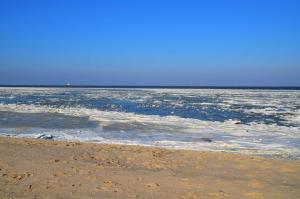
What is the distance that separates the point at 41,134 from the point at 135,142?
3.87 meters

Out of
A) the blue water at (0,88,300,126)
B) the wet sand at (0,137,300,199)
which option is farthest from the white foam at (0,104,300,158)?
the blue water at (0,88,300,126)

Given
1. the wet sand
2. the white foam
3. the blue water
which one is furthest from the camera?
the blue water

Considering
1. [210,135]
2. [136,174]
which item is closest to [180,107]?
[210,135]

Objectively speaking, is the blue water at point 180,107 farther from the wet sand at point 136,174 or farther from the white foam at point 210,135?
the wet sand at point 136,174

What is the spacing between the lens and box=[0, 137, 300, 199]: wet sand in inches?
252

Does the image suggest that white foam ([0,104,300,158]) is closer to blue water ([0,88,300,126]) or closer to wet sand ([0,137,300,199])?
wet sand ([0,137,300,199])

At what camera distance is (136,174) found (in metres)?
7.73

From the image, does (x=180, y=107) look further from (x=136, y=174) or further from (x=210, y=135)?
(x=136, y=174)

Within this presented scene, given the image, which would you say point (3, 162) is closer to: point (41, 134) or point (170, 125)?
point (41, 134)

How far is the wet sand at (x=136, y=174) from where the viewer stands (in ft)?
21.0

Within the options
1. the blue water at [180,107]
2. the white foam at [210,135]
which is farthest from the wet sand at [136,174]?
the blue water at [180,107]

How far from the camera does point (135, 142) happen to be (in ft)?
43.3

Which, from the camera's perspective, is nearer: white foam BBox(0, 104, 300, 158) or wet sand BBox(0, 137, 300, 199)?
wet sand BBox(0, 137, 300, 199)

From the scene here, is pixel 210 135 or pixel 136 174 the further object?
pixel 210 135
